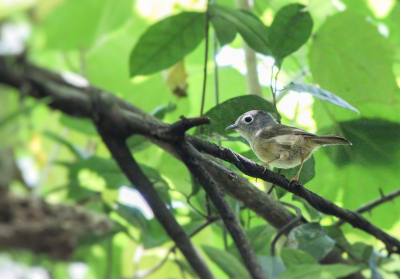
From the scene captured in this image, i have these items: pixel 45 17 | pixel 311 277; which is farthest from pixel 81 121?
pixel 311 277

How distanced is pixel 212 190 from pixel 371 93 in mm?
222

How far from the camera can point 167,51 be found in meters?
0.57

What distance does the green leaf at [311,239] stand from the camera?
509 millimetres

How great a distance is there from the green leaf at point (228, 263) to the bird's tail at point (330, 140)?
0.21 meters

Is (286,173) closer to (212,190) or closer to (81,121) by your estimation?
(212,190)

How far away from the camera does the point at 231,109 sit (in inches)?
16.4

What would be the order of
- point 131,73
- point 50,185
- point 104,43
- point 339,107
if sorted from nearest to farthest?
1. point 339,107
2. point 131,73
3. point 104,43
4. point 50,185

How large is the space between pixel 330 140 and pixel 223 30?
22 cm

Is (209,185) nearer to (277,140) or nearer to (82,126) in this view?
(277,140)

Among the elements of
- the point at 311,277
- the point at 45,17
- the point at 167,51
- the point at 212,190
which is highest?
the point at 45,17

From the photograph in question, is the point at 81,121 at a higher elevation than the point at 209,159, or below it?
higher

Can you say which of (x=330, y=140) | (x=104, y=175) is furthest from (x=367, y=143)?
(x=104, y=175)

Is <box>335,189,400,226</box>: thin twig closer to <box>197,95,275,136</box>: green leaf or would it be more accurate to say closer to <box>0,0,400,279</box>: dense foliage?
<box>0,0,400,279</box>: dense foliage

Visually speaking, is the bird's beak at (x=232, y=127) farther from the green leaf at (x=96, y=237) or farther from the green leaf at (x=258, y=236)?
the green leaf at (x=96, y=237)
